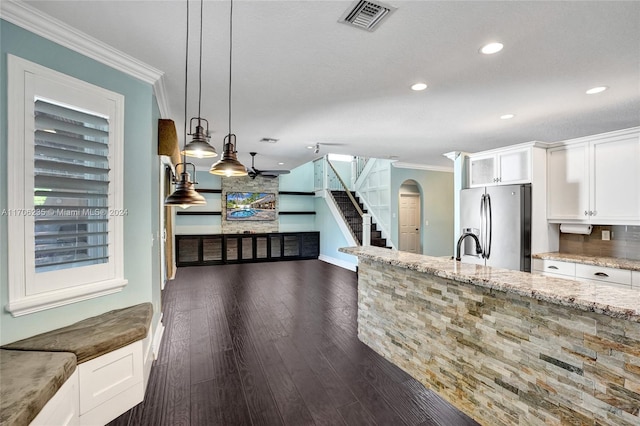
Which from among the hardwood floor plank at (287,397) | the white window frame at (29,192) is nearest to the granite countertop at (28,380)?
the white window frame at (29,192)

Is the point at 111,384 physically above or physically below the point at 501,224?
below

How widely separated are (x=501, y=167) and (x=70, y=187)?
187 inches

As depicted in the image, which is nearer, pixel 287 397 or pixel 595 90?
pixel 287 397

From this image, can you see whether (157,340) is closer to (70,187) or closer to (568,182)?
(70,187)

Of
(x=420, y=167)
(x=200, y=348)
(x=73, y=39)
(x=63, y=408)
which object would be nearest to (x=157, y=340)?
(x=200, y=348)

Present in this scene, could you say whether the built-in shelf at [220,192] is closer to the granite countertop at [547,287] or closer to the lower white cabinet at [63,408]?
the lower white cabinet at [63,408]

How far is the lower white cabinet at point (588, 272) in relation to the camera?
312cm

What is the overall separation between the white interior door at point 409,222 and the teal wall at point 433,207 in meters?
0.53

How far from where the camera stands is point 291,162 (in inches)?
285

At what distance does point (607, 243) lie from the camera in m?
3.69

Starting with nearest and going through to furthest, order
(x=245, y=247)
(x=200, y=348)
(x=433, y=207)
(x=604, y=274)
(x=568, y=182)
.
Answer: (x=200, y=348) → (x=604, y=274) → (x=568, y=182) → (x=433, y=207) → (x=245, y=247)

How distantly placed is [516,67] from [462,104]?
862 mm

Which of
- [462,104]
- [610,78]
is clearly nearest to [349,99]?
[462,104]

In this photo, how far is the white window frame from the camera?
177 centimetres
